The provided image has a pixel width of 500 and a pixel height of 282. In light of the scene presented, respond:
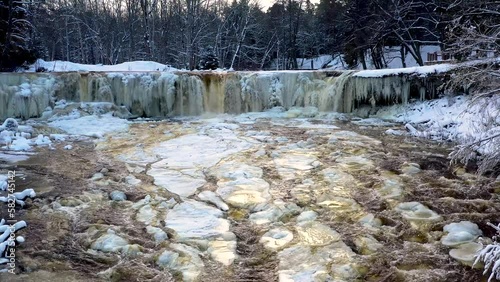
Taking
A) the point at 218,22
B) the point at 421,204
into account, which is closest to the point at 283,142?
the point at 421,204

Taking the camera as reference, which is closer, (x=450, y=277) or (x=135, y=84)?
(x=450, y=277)

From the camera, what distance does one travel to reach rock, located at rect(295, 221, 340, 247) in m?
3.77

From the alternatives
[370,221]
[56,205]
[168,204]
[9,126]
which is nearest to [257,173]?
[168,204]

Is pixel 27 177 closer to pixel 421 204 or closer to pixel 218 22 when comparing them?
pixel 421 204

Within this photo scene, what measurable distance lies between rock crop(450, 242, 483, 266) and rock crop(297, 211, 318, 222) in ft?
4.52

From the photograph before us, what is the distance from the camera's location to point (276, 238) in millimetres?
3852

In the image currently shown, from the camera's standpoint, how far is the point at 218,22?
32156 millimetres

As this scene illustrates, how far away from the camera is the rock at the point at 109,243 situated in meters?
3.59

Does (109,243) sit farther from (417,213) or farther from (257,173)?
(417,213)

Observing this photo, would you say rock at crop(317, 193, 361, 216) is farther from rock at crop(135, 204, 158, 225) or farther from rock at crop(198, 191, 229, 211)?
rock at crop(135, 204, 158, 225)

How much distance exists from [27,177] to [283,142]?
15.9 ft

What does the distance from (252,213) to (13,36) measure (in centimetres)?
1427

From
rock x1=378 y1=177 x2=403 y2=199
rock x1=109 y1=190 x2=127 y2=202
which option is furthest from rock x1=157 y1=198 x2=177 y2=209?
rock x1=378 y1=177 x2=403 y2=199

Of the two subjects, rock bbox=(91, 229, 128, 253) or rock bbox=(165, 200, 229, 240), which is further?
rock bbox=(165, 200, 229, 240)
